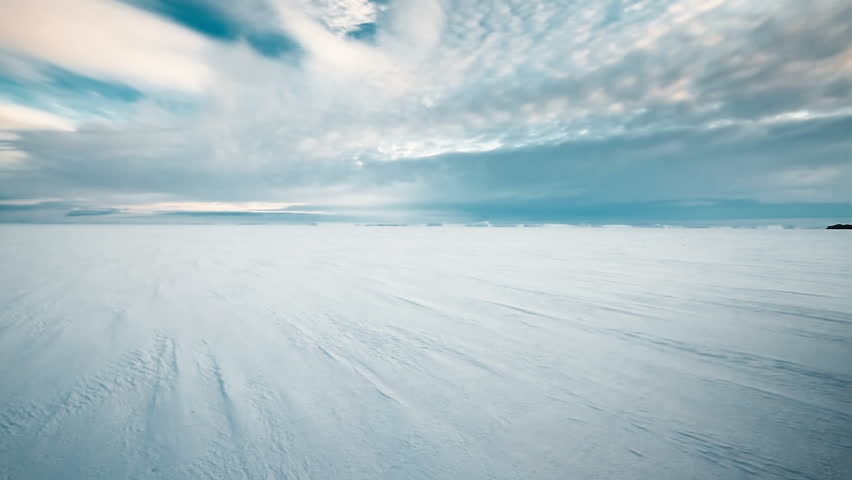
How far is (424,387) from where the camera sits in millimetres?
3650

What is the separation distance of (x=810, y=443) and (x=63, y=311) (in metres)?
10.5

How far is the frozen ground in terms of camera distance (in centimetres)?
255

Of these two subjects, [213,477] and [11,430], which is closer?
[213,477]

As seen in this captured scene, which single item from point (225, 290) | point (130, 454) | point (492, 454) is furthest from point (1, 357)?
point (492, 454)

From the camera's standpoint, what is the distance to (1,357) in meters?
4.31

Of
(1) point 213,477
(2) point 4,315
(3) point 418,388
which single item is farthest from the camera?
(2) point 4,315

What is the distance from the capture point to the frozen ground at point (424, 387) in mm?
2549

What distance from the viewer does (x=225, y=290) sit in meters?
8.53

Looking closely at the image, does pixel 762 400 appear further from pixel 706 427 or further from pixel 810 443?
pixel 706 427

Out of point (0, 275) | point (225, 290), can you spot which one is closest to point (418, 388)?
point (225, 290)

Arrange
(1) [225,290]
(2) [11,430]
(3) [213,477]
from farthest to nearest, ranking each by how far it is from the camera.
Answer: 1. (1) [225,290]
2. (2) [11,430]
3. (3) [213,477]

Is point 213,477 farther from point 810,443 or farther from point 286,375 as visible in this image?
point 810,443

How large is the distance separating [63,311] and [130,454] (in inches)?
236

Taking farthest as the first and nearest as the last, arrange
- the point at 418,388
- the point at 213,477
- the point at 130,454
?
1. the point at 418,388
2. the point at 130,454
3. the point at 213,477
